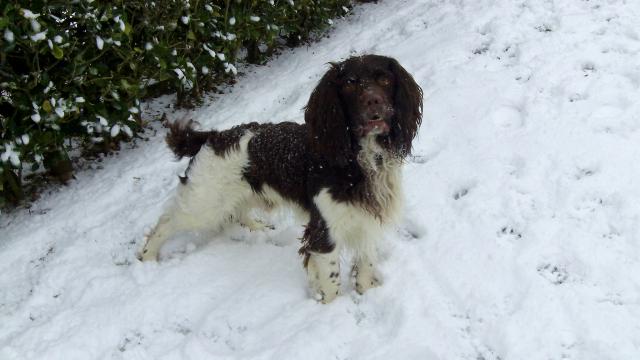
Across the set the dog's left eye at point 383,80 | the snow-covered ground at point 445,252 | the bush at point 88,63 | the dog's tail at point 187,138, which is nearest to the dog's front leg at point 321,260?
the snow-covered ground at point 445,252

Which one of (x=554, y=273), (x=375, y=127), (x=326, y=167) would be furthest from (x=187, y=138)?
(x=554, y=273)

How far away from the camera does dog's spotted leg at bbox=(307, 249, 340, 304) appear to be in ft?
10.9

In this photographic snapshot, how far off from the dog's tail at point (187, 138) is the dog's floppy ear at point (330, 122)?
112 centimetres

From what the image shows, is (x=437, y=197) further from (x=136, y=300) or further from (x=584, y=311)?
(x=136, y=300)

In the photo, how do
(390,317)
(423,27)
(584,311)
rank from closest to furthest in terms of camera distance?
(584,311) → (390,317) → (423,27)

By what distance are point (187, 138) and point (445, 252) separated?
6.58ft

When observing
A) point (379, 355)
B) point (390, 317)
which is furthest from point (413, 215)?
point (379, 355)

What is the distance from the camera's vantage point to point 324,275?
11.0ft

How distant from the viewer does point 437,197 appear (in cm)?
402

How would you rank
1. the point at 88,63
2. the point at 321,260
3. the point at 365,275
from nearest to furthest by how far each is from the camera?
the point at 321,260 < the point at 365,275 < the point at 88,63

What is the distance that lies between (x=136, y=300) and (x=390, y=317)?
175cm

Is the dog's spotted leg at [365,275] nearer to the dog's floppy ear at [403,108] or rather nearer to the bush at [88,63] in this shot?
the dog's floppy ear at [403,108]

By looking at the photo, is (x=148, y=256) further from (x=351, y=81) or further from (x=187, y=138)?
(x=351, y=81)

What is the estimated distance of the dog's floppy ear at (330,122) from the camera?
2990 mm
